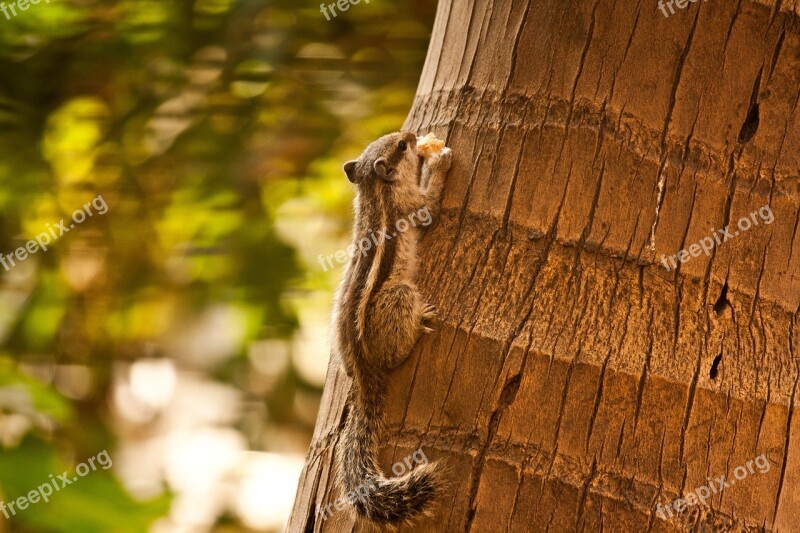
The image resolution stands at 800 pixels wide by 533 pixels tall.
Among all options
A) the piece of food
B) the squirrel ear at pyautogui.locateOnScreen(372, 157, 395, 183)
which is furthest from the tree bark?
the squirrel ear at pyautogui.locateOnScreen(372, 157, 395, 183)

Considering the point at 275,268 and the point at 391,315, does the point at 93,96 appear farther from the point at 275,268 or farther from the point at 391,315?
the point at 391,315

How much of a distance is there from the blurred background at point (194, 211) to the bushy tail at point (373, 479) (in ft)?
9.27

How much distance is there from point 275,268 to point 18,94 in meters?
2.09

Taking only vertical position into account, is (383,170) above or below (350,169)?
below

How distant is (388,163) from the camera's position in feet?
12.5

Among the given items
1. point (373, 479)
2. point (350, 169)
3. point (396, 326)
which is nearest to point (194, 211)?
point (350, 169)

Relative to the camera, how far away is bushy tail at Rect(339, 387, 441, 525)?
2.32m

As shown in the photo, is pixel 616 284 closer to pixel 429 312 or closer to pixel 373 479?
pixel 429 312

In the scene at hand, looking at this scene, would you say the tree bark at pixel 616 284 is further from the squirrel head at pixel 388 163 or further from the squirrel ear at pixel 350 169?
the squirrel ear at pixel 350 169

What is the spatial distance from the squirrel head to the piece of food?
28 centimetres

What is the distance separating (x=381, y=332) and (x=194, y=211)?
11.4 ft

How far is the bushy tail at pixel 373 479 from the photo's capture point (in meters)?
2.32

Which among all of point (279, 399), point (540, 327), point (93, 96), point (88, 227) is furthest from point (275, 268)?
point (540, 327)

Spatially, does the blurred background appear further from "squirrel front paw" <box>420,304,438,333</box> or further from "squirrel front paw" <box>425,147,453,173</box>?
"squirrel front paw" <box>420,304,438,333</box>
